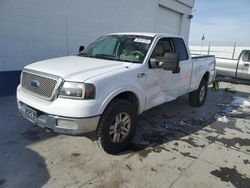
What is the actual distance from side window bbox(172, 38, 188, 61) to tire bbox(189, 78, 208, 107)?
1406mm

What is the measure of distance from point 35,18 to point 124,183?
5.63 m

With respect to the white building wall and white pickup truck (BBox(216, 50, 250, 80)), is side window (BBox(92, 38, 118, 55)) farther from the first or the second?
white pickup truck (BBox(216, 50, 250, 80))

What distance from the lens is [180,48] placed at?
5.18m

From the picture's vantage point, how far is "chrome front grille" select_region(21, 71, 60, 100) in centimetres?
303

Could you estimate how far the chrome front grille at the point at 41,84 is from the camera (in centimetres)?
303

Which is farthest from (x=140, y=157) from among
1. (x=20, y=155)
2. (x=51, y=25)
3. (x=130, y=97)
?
(x=51, y=25)

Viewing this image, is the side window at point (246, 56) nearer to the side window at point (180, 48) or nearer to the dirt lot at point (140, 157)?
the dirt lot at point (140, 157)

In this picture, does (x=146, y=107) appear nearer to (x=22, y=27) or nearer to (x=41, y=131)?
(x=41, y=131)

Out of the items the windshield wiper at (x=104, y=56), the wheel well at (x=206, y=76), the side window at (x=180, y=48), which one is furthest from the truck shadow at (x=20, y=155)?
the wheel well at (x=206, y=76)

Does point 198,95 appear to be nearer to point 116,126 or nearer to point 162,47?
point 162,47

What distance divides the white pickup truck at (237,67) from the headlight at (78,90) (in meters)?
9.91

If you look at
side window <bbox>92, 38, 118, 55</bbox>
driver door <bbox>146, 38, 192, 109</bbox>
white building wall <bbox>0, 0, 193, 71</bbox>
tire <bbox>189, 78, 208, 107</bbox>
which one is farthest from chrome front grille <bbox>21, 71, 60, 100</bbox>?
tire <bbox>189, 78, 208, 107</bbox>

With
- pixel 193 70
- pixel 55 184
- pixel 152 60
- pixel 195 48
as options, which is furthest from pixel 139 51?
pixel 195 48

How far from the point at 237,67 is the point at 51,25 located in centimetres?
868
